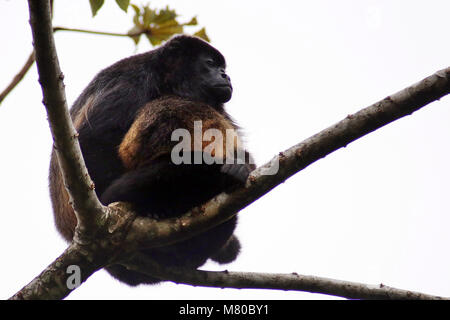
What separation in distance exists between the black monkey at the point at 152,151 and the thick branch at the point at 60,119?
0.54 m

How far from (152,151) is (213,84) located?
1.72 meters

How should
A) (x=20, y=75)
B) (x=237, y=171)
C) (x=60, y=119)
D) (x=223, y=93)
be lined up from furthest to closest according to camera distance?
(x=223, y=93) → (x=237, y=171) → (x=20, y=75) → (x=60, y=119)

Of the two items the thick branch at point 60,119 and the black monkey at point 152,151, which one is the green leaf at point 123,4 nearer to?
the thick branch at point 60,119

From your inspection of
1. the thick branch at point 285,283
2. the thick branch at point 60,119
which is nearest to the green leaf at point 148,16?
the thick branch at point 60,119

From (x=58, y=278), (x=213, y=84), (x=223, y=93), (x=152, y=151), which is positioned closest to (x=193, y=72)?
(x=213, y=84)

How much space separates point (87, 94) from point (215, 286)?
2.26 meters

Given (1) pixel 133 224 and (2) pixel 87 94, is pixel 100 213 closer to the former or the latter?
(1) pixel 133 224

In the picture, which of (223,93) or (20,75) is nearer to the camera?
(20,75)

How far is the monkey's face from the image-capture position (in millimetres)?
5652

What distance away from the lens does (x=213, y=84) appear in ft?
18.7

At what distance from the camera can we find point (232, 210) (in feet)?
12.1

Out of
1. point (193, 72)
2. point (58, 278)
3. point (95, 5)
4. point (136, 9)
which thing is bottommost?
point (58, 278)

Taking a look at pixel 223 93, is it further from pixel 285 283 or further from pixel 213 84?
pixel 285 283

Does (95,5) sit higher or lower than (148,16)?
lower
